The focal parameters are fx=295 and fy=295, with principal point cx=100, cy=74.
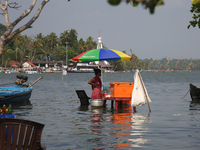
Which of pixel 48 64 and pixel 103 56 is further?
pixel 48 64

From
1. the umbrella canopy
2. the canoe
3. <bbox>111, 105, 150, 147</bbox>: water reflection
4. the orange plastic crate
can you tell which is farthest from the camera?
the canoe

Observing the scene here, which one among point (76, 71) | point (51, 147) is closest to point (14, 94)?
point (51, 147)

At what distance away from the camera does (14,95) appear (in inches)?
768

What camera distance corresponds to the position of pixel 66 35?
170 metres

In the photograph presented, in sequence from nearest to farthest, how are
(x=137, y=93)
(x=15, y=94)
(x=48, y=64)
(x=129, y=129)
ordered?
(x=129, y=129) < (x=137, y=93) < (x=15, y=94) < (x=48, y=64)

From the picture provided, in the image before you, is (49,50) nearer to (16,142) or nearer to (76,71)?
(76,71)

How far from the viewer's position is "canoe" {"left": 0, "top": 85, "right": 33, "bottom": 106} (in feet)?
60.8

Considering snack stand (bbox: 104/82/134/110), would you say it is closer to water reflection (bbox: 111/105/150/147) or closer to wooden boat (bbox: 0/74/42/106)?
water reflection (bbox: 111/105/150/147)

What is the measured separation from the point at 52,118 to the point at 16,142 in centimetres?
929

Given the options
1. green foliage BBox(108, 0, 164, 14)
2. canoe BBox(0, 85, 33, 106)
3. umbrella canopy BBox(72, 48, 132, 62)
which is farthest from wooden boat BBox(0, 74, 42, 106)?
green foliage BBox(108, 0, 164, 14)

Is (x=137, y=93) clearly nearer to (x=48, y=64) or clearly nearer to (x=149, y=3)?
(x=149, y=3)

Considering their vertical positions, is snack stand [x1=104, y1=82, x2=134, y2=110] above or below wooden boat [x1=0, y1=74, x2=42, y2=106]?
above

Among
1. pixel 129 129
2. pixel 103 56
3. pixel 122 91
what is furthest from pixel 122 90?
pixel 129 129

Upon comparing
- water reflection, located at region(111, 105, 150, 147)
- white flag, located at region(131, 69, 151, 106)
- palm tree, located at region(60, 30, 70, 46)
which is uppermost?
palm tree, located at region(60, 30, 70, 46)
